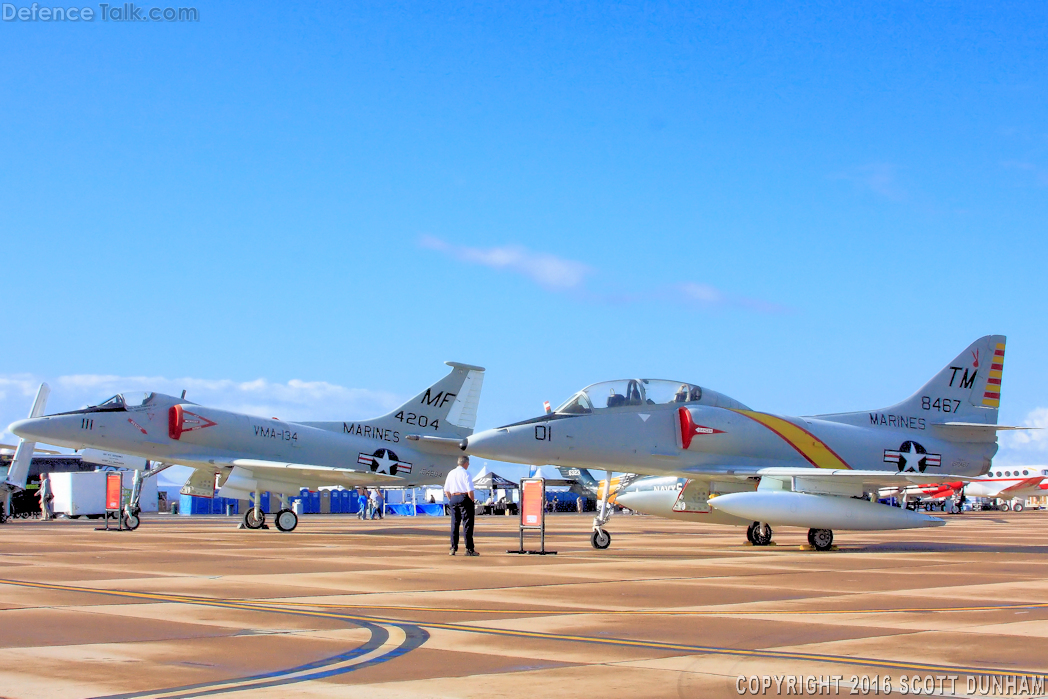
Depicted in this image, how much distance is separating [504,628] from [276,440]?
1990 centimetres

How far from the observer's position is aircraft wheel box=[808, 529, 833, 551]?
17.7m

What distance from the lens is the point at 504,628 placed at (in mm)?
6703

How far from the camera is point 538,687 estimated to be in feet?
15.4

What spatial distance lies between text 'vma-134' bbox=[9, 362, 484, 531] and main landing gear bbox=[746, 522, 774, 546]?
975 cm

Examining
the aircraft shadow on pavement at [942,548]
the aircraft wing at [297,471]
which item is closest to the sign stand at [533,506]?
the aircraft shadow on pavement at [942,548]

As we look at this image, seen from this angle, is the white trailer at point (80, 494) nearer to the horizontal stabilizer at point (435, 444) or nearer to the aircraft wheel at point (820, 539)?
the horizontal stabilizer at point (435, 444)

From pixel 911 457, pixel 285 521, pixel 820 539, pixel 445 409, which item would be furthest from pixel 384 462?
pixel 911 457

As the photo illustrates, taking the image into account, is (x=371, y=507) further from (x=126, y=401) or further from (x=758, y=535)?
(x=758, y=535)

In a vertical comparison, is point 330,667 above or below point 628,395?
below

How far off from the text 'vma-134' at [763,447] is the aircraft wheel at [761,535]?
0.08 feet

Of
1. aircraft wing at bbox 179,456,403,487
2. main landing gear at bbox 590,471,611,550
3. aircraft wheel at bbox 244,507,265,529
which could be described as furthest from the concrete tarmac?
aircraft wheel at bbox 244,507,265,529

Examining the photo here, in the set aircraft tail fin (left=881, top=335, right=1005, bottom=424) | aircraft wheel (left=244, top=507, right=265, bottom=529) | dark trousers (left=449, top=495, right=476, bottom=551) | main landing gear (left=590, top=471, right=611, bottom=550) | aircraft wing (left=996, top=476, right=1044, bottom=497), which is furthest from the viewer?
aircraft wing (left=996, top=476, right=1044, bottom=497)

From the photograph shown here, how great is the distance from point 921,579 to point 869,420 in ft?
31.7

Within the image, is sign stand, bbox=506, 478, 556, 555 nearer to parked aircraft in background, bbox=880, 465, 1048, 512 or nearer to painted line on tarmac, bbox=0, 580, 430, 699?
painted line on tarmac, bbox=0, 580, 430, 699
